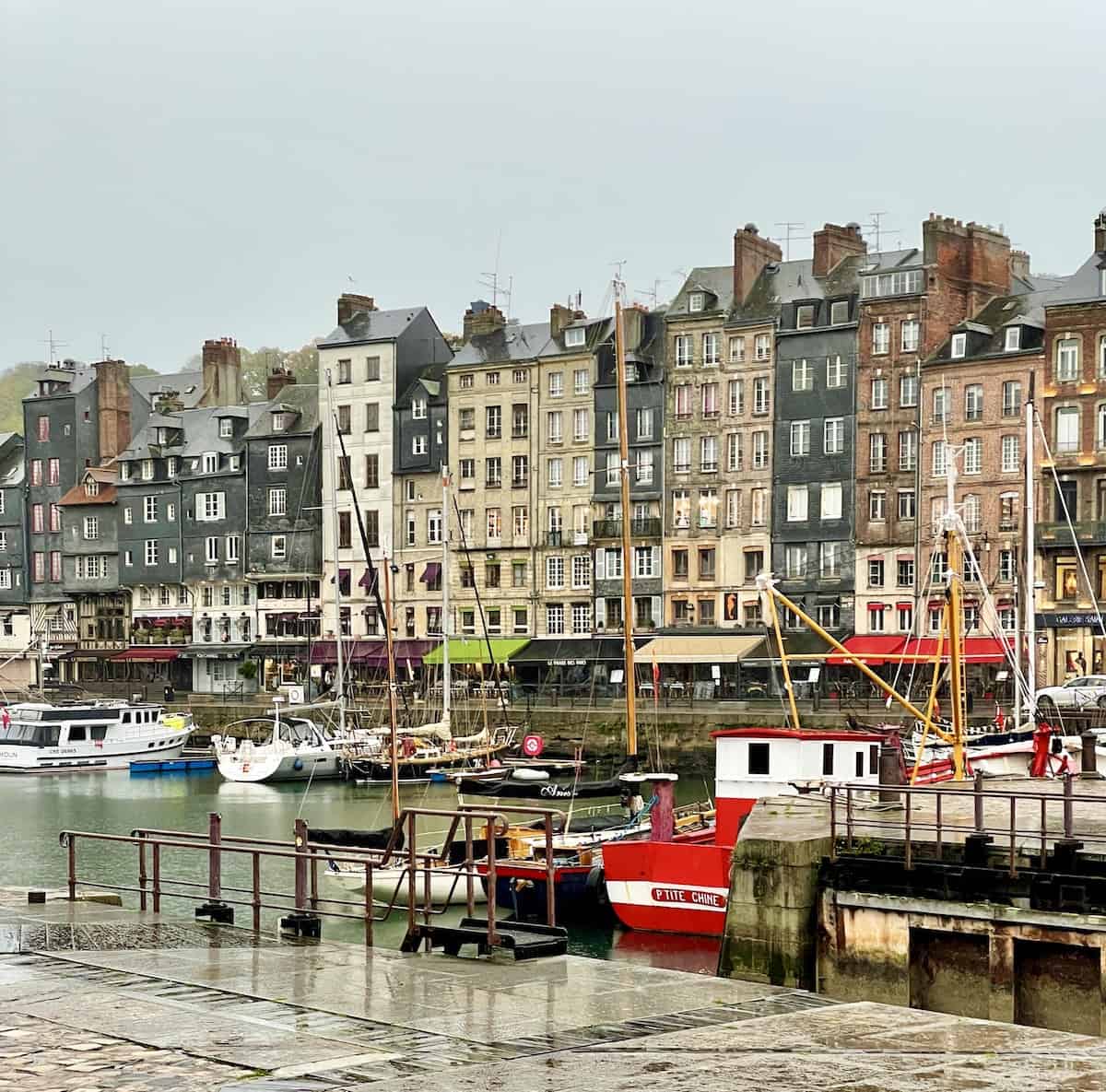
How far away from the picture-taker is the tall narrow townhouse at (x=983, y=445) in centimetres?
6525

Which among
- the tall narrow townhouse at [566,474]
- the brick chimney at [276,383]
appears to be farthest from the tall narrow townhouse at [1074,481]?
the brick chimney at [276,383]

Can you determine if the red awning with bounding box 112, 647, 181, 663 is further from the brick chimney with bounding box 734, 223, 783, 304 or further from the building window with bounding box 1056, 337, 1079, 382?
the building window with bounding box 1056, 337, 1079, 382

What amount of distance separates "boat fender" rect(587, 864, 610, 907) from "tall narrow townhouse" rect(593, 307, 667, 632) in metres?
42.0

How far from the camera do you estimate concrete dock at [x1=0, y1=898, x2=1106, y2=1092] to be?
35.7 feet

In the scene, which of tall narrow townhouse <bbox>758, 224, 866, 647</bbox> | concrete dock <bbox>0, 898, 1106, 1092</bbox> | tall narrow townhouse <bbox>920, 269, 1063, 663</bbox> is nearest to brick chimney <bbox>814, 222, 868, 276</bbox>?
tall narrow townhouse <bbox>758, 224, 866, 647</bbox>

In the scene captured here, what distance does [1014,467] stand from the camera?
6594 cm

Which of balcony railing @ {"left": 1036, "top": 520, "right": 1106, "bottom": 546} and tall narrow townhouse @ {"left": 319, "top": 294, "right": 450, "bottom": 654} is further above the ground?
tall narrow townhouse @ {"left": 319, "top": 294, "right": 450, "bottom": 654}

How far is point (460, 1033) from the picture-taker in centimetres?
1230

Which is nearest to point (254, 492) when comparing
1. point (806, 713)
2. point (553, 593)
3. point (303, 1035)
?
point (553, 593)

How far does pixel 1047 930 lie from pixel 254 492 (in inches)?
2880

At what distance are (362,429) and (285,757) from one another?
2396 centimetres

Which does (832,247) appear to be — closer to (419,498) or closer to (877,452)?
(877,452)

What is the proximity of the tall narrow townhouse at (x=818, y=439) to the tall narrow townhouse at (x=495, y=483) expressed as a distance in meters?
12.1

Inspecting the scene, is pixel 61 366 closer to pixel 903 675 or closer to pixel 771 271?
pixel 771 271
